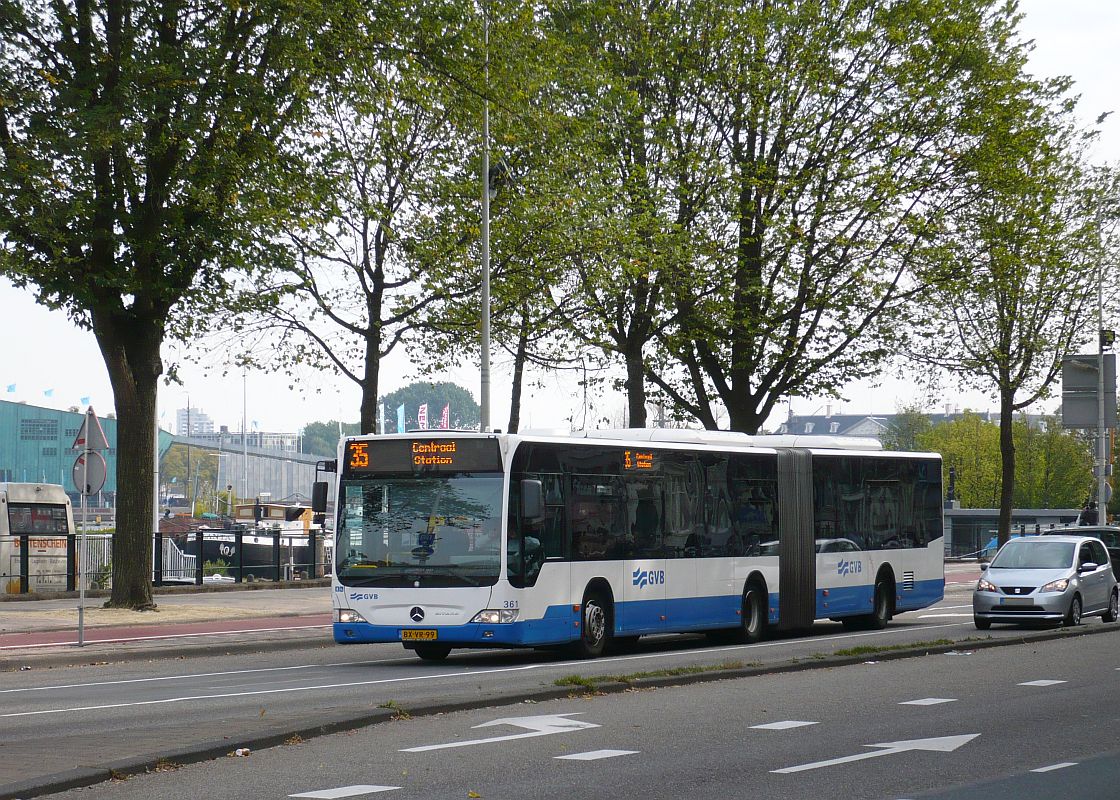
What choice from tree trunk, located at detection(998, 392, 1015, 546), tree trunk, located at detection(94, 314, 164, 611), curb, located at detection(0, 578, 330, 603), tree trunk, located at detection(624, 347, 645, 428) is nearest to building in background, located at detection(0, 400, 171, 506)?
tree trunk, located at detection(998, 392, 1015, 546)

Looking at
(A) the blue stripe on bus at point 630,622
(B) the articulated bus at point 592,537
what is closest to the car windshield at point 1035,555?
(A) the blue stripe on bus at point 630,622

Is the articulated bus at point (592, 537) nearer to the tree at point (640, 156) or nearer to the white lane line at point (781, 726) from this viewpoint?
the white lane line at point (781, 726)

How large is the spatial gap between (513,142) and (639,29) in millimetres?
5471

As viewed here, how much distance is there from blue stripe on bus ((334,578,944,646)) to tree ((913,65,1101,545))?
12329 mm

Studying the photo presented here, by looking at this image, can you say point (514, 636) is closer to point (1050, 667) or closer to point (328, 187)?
point (1050, 667)

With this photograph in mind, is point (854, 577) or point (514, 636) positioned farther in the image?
point (854, 577)

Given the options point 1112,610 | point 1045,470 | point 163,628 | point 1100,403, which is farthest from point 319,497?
point 1045,470

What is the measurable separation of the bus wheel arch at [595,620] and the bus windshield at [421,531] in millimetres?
1818

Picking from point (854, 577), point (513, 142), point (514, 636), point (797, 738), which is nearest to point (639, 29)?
point (513, 142)

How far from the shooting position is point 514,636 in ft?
59.2

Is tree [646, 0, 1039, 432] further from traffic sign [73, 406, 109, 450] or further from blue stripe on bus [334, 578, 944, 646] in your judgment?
traffic sign [73, 406, 109, 450]

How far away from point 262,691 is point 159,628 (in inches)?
369

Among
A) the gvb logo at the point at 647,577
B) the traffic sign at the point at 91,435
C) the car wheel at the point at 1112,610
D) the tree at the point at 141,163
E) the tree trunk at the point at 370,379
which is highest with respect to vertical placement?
the tree at the point at 141,163

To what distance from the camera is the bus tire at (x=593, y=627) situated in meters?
19.4
